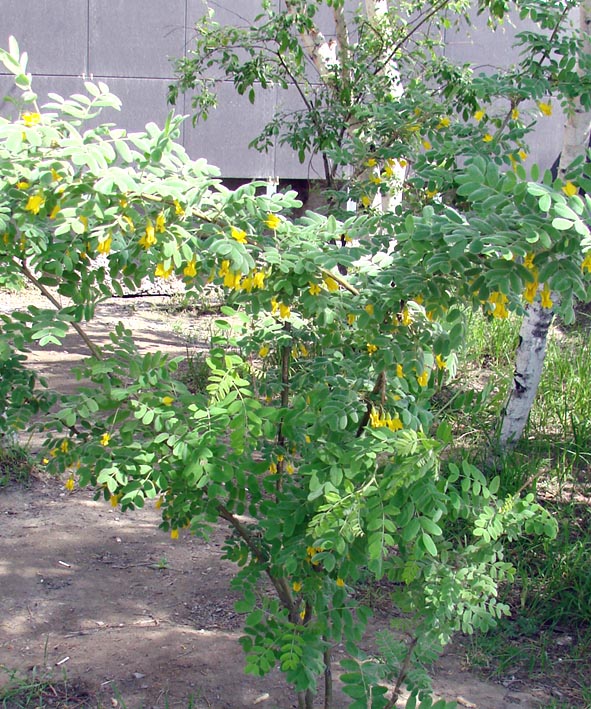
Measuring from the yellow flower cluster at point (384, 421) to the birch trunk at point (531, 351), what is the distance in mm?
2406

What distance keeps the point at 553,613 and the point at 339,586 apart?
1600 mm

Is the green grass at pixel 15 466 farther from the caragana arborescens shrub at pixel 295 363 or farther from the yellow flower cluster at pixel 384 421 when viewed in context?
the yellow flower cluster at pixel 384 421

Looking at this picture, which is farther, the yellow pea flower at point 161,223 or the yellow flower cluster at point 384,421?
the yellow flower cluster at point 384,421

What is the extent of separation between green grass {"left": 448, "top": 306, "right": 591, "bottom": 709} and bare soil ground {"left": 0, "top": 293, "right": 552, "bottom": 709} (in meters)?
0.15

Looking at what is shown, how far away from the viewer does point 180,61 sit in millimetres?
5480

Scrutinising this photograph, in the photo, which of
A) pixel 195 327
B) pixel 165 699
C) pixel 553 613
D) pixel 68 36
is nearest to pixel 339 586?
pixel 165 699

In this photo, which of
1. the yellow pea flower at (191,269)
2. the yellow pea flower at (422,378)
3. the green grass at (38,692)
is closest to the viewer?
the yellow pea flower at (191,269)

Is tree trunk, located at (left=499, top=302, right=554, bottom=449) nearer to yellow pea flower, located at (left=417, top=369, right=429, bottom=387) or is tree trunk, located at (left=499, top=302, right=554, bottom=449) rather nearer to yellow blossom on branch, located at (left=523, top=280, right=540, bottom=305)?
yellow pea flower, located at (left=417, top=369, right=429, bottom=387)

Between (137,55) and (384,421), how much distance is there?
8081 millimetres

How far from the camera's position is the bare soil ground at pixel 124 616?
281 cm

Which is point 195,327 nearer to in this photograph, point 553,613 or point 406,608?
point 553,613

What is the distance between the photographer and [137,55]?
9.17 meters

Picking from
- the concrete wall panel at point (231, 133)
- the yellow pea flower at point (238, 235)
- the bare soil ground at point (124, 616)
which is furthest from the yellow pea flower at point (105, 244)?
the concrete wall panel at point (231, 133)

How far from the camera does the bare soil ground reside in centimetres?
281
